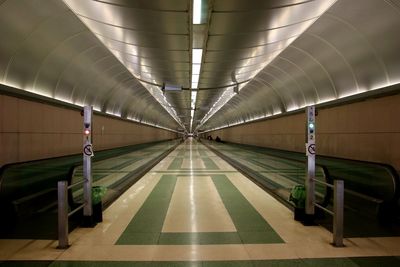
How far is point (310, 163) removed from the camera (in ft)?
20.5

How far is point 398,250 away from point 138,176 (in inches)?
377

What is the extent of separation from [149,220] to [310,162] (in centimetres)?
332

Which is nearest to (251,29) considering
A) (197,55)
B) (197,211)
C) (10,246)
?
(197,55)

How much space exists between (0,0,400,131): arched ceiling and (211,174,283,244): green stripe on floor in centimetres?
436

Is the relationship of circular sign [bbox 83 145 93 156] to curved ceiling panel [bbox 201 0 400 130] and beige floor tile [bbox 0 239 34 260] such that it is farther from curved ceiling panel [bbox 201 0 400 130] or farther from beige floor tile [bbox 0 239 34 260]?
curved ceiling panel [bbox 201 0 400 130]

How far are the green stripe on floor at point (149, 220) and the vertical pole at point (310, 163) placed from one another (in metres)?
2.80

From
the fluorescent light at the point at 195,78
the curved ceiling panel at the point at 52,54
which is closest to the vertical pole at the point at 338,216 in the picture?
the curved ceiling panel at the point at 52,54

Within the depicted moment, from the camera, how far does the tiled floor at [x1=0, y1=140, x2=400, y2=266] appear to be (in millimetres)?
4520

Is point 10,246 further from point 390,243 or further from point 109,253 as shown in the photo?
point 390,243

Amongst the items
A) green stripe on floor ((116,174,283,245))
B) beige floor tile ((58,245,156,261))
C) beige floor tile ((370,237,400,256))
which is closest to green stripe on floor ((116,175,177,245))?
green stripe on floor ((116,174,283,245))

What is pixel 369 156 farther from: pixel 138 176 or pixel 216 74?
pixel 138 176

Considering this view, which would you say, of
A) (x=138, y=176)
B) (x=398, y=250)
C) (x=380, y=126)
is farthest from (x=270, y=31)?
(x=138, y=176)

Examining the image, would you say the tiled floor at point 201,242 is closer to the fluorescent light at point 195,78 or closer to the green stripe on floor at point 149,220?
the green stripe on floor at point 149,220

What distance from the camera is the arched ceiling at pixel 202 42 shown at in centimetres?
739
